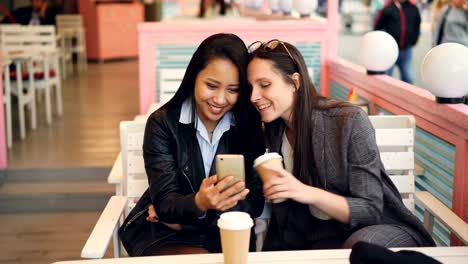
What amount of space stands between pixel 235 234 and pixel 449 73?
167cm

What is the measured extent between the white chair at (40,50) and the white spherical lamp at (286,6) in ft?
8.54

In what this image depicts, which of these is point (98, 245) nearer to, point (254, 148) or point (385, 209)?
point (254, 148)

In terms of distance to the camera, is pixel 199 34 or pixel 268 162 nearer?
pixel 268 162

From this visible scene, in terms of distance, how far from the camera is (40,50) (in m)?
7.91

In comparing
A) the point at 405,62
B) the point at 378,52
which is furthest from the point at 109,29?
the point at 378,52

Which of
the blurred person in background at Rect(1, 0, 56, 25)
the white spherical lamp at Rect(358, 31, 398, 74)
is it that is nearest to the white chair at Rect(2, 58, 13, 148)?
the white spherical lamp at Rect(358, 31, 398, 74)

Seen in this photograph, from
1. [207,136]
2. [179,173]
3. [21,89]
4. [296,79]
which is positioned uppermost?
[296,79]

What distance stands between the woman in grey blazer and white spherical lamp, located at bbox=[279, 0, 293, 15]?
4921mm

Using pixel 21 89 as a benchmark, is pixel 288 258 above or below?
above

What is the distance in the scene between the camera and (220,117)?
2449 millimetres

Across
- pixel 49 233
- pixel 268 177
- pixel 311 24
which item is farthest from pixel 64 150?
pixel 268 177

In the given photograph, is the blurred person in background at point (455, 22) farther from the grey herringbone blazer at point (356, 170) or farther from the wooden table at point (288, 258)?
the wooden table at point (288, 258)

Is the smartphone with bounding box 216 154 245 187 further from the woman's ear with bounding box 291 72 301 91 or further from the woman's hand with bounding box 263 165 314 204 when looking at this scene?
the woman's ear with bounding box 291 72 301 91

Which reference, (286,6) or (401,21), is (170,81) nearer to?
(286,6)
